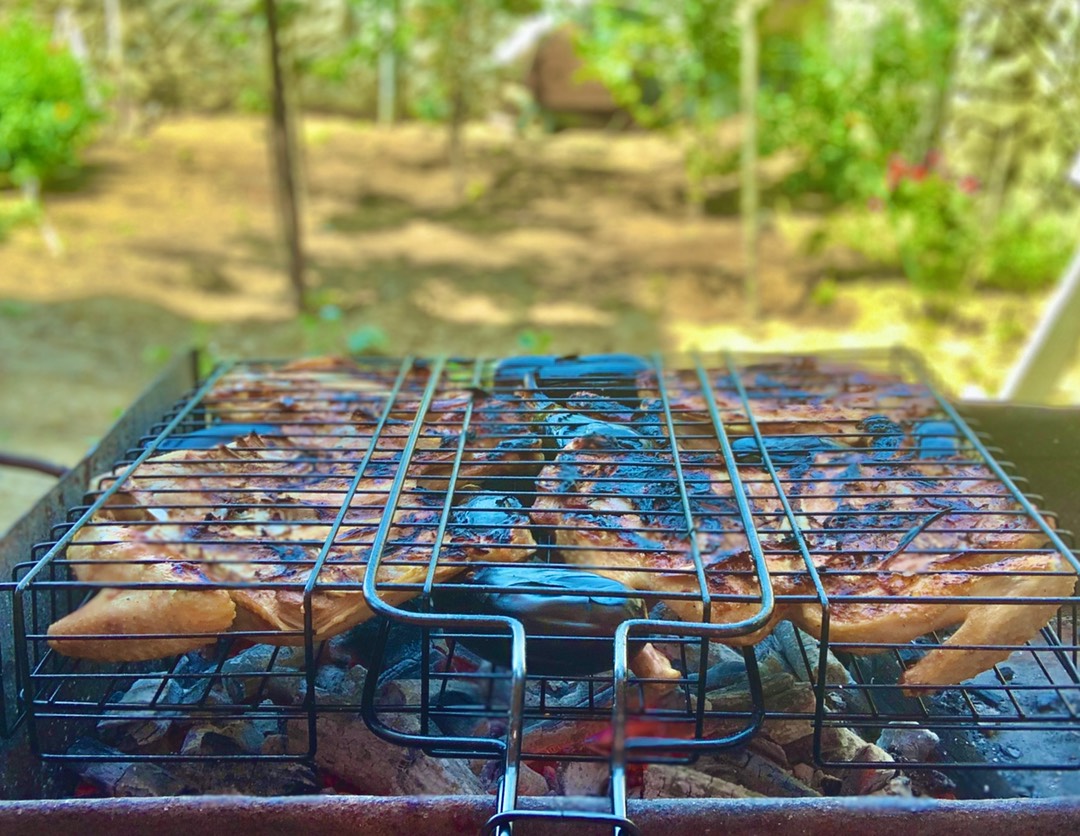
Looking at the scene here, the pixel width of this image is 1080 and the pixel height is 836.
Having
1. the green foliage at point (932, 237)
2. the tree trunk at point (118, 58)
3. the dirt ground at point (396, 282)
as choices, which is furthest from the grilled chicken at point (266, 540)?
the tree trunk at point (118, 58)

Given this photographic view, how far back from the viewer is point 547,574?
173 centimetres

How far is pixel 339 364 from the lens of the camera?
9.23 feet

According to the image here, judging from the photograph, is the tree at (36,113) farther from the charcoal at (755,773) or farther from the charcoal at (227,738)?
the charcoal at (755,773)

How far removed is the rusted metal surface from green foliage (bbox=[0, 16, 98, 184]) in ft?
27.8

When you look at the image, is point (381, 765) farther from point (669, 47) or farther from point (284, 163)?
point (669, 47)

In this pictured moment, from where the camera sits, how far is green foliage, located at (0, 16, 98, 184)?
8.62 metres

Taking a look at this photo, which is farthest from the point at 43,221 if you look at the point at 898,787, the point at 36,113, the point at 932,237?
the point at 898,787

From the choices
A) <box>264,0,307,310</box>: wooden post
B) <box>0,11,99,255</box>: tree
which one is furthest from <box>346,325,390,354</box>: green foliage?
Result: <box>0,11,99,255</box>: tree

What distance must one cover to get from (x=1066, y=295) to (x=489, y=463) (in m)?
3.23

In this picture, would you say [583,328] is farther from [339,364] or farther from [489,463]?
[489,463]

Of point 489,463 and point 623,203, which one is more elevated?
point 489,463

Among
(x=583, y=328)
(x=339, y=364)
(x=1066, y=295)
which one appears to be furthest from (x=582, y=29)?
(x=339, y=364)

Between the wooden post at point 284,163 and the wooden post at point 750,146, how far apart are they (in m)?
3.15

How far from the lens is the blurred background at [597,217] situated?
6.74 metres
